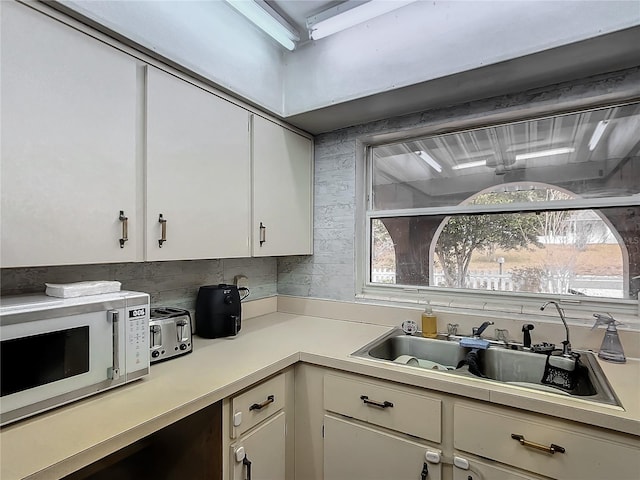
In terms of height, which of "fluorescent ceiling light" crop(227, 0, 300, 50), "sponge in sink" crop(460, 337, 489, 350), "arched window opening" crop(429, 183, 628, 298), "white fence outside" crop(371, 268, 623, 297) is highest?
"fluorescent ceiling light" crop(227, 0, 300, 50)

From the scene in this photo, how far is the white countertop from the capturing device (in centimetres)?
82

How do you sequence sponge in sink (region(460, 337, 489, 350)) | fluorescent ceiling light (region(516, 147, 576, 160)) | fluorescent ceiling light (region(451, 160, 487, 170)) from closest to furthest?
sponge in sink (region(460, 337, 489, 350))
fluorescent ceiling light (region(516, 147, 576, 160))
fluorescent ceiling light (region(451, 160, 487, 170))

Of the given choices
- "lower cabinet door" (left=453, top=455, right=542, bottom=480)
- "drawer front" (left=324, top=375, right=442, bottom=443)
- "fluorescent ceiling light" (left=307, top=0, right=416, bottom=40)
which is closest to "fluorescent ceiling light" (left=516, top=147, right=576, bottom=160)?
"fluorescent ceiling light" (left=307, top=0, right=416, bottom=40)

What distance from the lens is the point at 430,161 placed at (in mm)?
2049

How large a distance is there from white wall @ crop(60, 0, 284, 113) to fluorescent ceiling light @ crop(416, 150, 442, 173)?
91 centimetres

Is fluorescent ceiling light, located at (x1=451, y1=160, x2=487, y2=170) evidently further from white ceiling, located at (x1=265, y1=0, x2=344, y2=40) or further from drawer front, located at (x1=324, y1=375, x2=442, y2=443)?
drawer front, located at (x1=324, y1=375, x2=442, y2=443)

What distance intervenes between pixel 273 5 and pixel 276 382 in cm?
174

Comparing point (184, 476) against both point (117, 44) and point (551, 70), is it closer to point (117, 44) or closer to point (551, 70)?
point (117, 44)

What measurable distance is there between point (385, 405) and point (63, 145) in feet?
4.77

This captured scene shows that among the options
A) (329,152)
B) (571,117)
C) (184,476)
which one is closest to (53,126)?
(184,476)

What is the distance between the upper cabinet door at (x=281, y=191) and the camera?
6.01ft

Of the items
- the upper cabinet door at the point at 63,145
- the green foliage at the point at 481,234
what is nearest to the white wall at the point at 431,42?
the green foliage at the point at 481,234

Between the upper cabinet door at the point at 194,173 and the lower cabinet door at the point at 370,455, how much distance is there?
3.11ft

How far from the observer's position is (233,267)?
2111 mm
